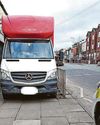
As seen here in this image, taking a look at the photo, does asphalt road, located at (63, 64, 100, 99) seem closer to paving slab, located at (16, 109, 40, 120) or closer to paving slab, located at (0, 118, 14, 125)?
paving slab, located at (16, 109, 40, 120)

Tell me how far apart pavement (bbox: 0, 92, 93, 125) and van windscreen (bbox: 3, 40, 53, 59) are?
1.58m

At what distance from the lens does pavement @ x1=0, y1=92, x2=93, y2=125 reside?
22.0 ft

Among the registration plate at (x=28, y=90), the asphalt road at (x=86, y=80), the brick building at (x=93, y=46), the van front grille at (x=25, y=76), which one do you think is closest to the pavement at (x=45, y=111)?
the registration plate at (x=28, y=90)

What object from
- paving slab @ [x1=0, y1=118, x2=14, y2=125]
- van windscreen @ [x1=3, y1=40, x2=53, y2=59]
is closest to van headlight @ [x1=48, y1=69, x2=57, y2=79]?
van windscreen @ [x1=3, y1=40, x2=53, y2=59]

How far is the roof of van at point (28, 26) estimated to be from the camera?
10.3m

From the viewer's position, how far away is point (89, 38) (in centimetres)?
9906

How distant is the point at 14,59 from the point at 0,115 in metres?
2.91

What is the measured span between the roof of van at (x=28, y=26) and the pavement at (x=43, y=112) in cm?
242

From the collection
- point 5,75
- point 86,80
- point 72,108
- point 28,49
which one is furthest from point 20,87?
point 86,80

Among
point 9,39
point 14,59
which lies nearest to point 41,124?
point 14,59

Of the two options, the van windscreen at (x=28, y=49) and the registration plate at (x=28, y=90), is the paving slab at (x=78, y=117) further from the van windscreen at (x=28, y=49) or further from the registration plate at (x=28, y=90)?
the van windscreen at (x=28, y=49)

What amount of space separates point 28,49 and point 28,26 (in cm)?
87

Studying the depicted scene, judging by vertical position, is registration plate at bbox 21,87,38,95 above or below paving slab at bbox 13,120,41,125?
above

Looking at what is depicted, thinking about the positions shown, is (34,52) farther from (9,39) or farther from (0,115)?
(0,115)
